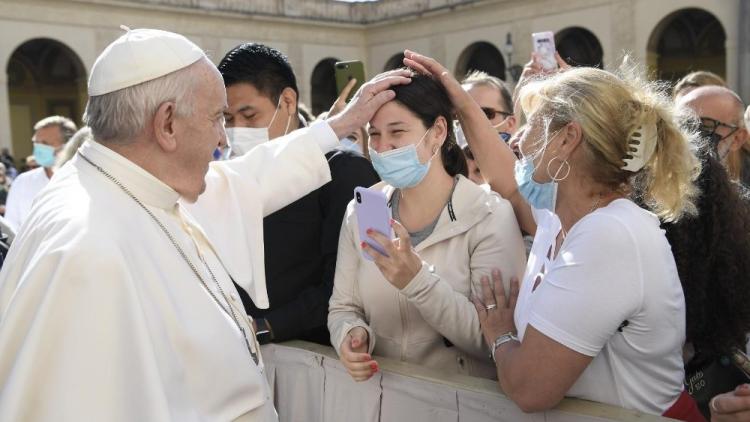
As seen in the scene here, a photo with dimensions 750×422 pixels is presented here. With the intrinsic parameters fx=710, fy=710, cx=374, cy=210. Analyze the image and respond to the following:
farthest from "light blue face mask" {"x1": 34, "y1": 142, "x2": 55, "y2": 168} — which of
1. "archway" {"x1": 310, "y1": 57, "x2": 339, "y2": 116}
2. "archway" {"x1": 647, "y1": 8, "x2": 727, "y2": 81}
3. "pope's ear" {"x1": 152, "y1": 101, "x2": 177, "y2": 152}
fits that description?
"archway" {"x1": 310, "y1": 57, "x2": 339, "y2": 116}

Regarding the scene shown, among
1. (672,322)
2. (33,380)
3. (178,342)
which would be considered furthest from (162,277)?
(672,322)

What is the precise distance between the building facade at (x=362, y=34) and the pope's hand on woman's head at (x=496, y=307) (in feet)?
64.7

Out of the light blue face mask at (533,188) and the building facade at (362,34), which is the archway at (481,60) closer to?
the building facade at (362,34)

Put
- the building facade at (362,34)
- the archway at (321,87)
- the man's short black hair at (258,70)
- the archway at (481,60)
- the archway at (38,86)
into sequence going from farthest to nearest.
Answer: the archway at (321,87) < the archway at (38,86) < the archway at (481,60) < the building facade at (362,34) < the man's short black hair at (258,70)

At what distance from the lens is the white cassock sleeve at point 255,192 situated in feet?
8.83

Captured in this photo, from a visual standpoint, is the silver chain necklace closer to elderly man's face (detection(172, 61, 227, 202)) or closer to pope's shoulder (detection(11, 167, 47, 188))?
elderly man's face (detection(172, 61, 227, 202))

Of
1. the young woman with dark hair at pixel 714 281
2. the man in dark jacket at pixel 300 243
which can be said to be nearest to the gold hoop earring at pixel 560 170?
the young woman with dark hair at pixel 714 281

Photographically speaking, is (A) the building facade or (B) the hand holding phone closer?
(B) the hand holding phone

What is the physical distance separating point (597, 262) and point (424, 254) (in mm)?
811

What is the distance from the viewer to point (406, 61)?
280 cm

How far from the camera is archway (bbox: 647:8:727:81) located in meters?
26.3

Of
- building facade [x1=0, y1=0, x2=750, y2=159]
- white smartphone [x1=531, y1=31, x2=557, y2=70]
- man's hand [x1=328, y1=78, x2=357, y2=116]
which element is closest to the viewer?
man's hand [x1=328, y1=78, x2=357, y2=116]

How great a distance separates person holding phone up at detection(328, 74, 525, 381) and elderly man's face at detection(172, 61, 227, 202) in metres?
0.57

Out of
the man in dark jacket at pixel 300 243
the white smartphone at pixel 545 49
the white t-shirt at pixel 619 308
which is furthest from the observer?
the white smartphone at pixel 545 49
